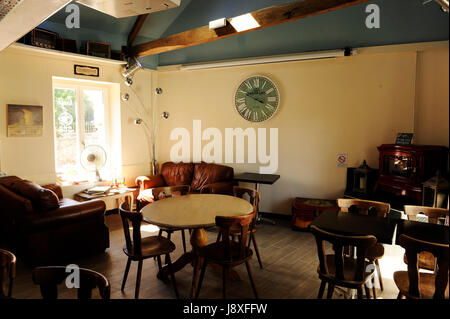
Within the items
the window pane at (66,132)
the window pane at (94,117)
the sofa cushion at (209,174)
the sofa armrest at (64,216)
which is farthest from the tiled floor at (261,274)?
the window pane at (94,117)

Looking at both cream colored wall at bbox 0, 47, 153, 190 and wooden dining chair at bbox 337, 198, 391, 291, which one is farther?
cream colored wall at bbox 0, 47, 153, 190

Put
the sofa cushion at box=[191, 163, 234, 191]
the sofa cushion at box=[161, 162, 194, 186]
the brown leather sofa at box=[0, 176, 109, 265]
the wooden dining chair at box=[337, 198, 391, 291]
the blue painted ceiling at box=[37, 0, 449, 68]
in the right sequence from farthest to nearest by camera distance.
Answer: the sofa cushion at box=[161, 162, 194, 186] → the sofa cushion at box=[191, 163, 234, 191] → the blue painted ceiling at box=[37, 0, 449, 68] → the brown leather sofa at box=[0, 176, 109, 265] → the wooden dining chair at box=[337, 198, 391, 291]

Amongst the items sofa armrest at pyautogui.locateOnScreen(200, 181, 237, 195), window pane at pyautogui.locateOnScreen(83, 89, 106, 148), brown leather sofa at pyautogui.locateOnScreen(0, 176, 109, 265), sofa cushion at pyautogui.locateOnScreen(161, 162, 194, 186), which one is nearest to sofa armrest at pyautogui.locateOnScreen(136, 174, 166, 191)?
sofa cushion at pyautogui.locateOnScreen(161, 162, 194, 186)

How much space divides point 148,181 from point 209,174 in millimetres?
1122

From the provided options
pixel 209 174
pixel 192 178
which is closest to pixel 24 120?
pixel 192 178

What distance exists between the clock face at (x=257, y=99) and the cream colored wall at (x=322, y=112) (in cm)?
10

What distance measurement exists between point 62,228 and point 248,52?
3988 mm

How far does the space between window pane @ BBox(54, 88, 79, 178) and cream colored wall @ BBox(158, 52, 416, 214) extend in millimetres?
2262

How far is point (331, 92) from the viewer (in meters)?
5.09


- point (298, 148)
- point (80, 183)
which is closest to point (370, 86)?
point (298, 148)

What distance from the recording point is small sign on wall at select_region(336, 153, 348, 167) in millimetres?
5058

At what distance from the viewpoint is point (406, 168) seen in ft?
12.8

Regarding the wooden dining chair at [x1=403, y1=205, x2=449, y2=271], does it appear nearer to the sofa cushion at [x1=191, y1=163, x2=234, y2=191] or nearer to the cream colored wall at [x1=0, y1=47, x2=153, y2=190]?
the sofa cushion at [x1=191, y1=163, x2=234, y2=191]

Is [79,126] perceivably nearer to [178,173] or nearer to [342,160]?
[178,173]
